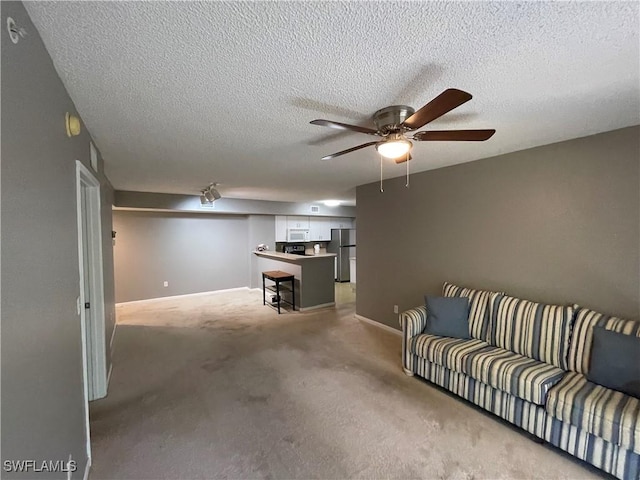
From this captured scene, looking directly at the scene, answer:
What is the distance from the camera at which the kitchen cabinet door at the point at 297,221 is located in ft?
25.4

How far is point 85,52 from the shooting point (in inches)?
49.5

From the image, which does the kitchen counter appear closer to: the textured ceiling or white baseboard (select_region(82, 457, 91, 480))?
the textured ceiling

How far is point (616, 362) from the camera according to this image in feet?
6.54

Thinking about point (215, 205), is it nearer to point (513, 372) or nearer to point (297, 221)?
point (297, 221)

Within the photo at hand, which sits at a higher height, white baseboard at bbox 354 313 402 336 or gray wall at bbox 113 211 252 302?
gray wall at bbox 113 211 252 302

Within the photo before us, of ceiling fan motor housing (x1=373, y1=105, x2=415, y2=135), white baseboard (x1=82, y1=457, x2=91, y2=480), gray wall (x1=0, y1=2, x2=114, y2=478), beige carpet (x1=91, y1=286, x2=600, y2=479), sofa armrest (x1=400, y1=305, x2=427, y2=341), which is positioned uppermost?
ceiling fan motor housing (x1=373, y1=105, x2=415, y2=135)

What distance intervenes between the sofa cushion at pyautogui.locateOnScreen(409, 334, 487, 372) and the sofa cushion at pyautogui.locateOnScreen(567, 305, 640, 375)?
65cm

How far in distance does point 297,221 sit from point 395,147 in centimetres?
614

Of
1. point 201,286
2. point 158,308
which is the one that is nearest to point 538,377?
point 158,308

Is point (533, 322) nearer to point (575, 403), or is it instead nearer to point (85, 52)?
point (575, 403)

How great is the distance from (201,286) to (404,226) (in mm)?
5170

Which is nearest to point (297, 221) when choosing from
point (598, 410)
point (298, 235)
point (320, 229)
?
point (298, 235)

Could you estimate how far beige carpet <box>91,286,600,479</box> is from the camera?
75.0 inches

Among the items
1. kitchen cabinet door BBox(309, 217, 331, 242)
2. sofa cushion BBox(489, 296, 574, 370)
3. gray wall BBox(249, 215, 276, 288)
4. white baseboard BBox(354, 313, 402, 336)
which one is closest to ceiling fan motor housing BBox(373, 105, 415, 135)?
sofa cushion BBox(489, 296, 574, 370)
